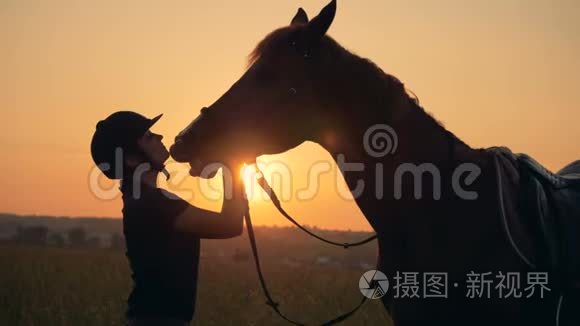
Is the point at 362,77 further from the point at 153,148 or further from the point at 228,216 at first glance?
the point at 153,148

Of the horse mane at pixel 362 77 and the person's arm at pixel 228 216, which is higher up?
the horse mane at pixel 362 77

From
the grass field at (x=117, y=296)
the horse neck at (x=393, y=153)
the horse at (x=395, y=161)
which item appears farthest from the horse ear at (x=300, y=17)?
the grass field at (x=117, y=296)

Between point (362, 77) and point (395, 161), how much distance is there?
20.5 inches

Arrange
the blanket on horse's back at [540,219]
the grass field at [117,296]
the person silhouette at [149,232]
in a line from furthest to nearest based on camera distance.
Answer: the grass field at [117,296], the person silhouette at [149,232], the blanket on horse's back at [540,219]

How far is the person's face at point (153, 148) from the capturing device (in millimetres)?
4848

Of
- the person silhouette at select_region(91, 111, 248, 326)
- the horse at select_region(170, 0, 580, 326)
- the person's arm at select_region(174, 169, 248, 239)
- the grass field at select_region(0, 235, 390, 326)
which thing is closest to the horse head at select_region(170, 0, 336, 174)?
the horse at select_region(170, 0, 580, 326)

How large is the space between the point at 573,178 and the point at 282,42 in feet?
6.32

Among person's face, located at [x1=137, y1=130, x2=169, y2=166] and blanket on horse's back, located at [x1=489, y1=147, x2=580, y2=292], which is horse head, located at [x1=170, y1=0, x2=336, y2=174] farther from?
blanket on horse's back, located at [x1=489, y1=147, x2=580, y2=292]

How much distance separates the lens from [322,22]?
148 inches

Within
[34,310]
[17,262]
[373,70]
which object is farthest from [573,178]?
[17,262]

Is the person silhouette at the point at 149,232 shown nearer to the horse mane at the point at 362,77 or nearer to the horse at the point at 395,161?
the horse at the point at 395,161

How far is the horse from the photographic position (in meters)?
3.62

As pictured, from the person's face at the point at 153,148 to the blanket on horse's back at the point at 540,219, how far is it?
93.9 inches

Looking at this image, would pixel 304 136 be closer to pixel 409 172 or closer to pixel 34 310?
pixel 409 172
